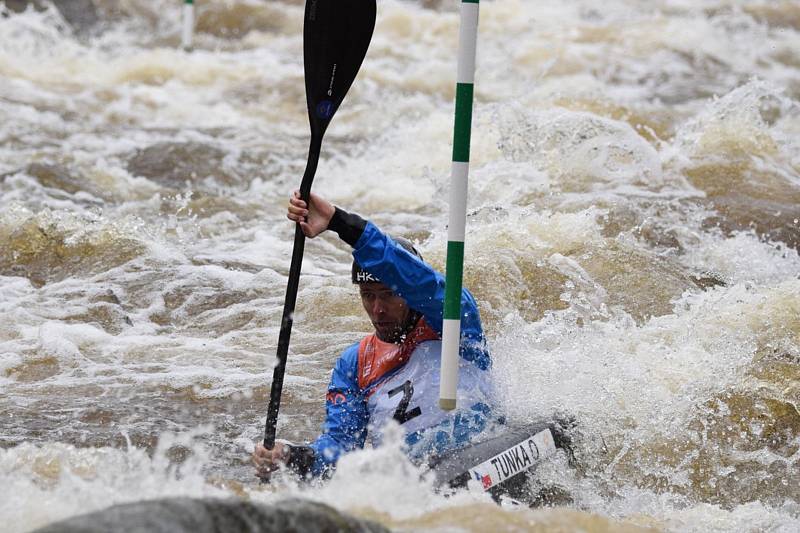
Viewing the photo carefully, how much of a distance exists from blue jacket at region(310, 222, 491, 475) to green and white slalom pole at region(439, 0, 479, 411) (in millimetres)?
350

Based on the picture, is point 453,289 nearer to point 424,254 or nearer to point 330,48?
point 330,48

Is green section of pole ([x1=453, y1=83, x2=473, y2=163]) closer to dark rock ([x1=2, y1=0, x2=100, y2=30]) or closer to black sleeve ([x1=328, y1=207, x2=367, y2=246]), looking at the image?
black sleeve ([x1=328, y1=207, x2=367, y2=246])

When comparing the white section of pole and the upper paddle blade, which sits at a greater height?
the upper paddle blade

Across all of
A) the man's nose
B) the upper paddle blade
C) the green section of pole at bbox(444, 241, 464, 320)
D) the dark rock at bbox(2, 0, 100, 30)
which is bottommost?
the man's nose

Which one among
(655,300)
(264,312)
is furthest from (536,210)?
(264,312)

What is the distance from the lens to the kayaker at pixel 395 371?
143 inches

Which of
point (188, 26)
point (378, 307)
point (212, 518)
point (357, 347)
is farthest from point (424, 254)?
point (188, 26)

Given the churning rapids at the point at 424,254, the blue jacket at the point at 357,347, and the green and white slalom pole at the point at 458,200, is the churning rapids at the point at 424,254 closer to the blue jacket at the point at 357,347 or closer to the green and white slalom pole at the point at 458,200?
the blue jacket at the point at 357,347

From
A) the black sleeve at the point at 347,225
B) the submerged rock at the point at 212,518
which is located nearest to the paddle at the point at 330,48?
the black sleeve at the point at 347,225

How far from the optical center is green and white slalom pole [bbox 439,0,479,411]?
3289 mm

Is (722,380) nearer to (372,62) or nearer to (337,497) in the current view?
(337,497)

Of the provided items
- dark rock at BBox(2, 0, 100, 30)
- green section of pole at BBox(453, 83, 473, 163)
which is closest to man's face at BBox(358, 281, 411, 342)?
green section of pole at BBox(453, 83, 473, 163)

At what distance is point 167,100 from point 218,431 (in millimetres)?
7155

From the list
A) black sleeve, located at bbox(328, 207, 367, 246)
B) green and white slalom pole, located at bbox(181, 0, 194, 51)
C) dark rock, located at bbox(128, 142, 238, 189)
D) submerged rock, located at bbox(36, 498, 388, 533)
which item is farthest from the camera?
green and white slalom pole, located at bbox(181, 0, 194, 51)
